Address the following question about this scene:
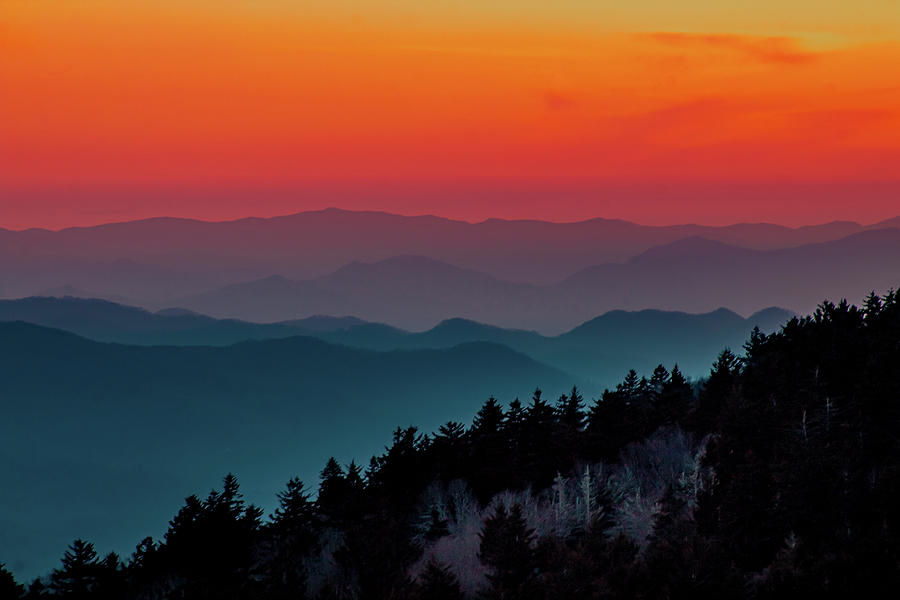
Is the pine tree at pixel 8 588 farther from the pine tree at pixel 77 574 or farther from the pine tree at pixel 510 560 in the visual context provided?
the pine tree at pixel 510 560

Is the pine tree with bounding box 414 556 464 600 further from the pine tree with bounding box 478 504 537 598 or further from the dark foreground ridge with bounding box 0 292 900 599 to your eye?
the pine tree with bounding box 478 504 537 598

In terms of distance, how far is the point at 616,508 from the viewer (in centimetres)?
3969

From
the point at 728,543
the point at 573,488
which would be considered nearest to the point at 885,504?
the point at 728,543

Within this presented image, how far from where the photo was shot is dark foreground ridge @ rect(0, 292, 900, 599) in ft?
88.7

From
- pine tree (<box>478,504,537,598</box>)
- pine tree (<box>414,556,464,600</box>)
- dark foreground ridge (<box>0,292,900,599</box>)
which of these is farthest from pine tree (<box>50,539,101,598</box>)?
pine tree (<box>478,504,537,598</box>)

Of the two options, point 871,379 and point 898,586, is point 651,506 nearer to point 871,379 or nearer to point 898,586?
point 871,379

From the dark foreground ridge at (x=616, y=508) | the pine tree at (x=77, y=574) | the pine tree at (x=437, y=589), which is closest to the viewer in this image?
the dark foreground ridge at (x=616, y=508)

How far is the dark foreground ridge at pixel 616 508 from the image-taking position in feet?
88.7

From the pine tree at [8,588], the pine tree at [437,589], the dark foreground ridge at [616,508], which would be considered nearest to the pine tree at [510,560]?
the dark foreground ridge at [616,508]

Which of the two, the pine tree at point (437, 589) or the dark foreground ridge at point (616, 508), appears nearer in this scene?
the dark foreground ridge at point (616, 508)

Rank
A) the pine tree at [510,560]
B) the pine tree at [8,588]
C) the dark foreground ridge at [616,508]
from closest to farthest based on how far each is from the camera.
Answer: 1. the dark foreground ridge at [616,508]
2. the pine tree at [510,560]
3. the pine tree at [8,588]

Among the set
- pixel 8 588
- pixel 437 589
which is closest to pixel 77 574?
pixel 8 588

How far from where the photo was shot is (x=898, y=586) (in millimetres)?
23516

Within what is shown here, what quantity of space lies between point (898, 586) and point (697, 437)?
92.4 feet
